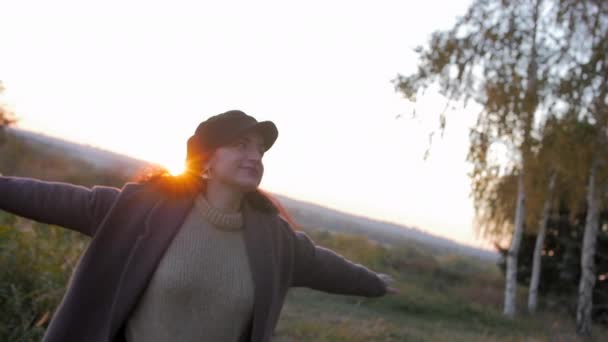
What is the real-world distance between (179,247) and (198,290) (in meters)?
0.21

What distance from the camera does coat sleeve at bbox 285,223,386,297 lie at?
3123 millimetres

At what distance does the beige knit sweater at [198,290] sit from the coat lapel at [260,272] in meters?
0.03

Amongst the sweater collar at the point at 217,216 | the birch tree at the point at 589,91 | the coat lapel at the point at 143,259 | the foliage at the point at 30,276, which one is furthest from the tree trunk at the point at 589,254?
the coat lapel at the point at 143,259

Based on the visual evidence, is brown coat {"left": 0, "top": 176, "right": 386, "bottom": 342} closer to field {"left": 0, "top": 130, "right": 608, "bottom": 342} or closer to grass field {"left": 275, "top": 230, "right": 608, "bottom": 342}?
field {"left": 0, "top": 130, "right": 608, "bottom": 342}

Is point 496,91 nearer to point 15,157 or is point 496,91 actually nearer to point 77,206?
point 77,206

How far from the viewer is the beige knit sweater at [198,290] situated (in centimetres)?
253

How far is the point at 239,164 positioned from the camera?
2.80m

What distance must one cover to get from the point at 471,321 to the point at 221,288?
10301 millimetres

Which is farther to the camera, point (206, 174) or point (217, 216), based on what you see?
point (206, 174)

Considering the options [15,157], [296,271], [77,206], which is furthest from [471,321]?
[15,157]

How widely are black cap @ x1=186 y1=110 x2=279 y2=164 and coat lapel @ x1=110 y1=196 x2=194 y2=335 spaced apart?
15.0 inches

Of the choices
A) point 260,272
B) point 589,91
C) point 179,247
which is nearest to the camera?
point 179,247

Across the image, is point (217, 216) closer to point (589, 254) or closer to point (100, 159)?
point (589, 254)

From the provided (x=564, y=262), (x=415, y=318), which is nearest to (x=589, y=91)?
(x=415, y=318)
